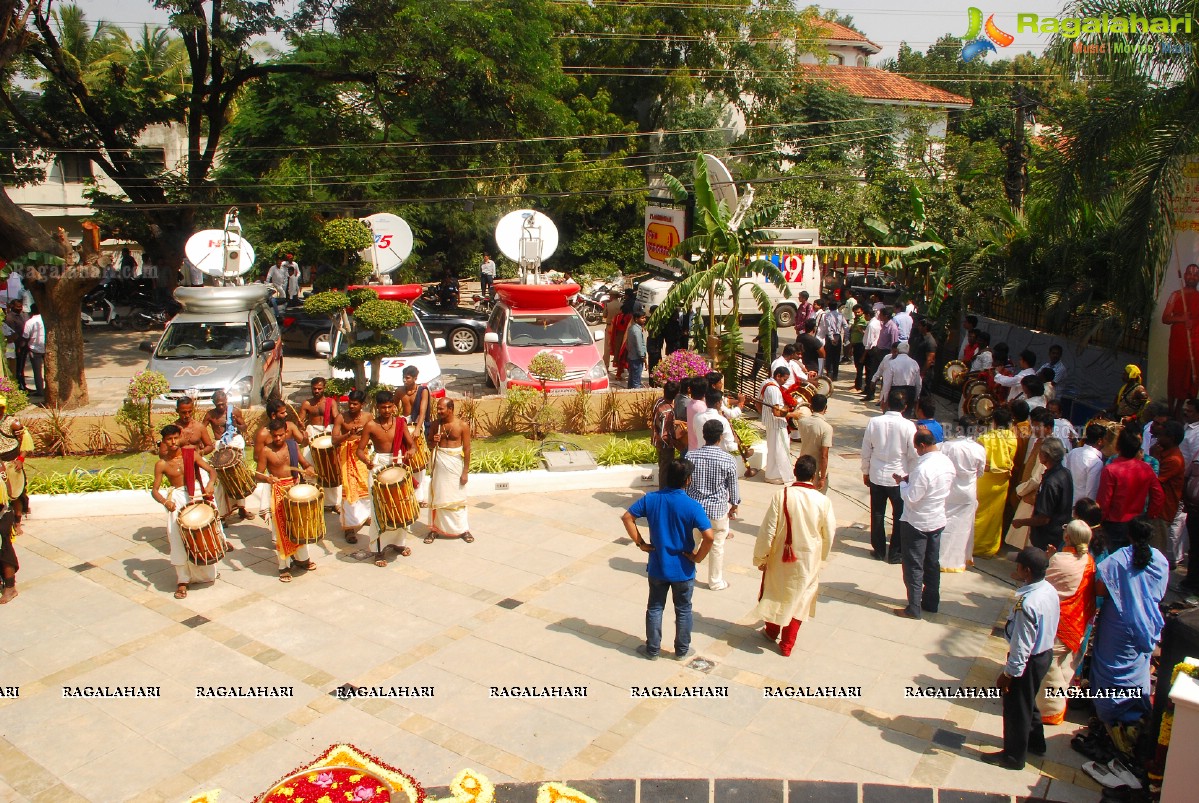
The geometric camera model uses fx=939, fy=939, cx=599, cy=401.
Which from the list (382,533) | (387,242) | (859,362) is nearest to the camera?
(382,533)

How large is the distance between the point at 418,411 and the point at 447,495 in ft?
4.37

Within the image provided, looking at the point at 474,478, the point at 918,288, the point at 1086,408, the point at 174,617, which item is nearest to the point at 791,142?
the point at 918,288

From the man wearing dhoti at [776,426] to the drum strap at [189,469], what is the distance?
21.2 ft

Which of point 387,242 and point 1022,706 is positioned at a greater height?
point 387,242

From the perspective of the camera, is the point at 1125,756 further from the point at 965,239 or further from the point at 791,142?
the point at 791,142

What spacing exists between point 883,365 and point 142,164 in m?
19.1

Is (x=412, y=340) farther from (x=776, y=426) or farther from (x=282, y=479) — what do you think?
(x=776, y=426)

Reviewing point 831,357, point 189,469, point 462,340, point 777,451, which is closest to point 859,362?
point 831,357

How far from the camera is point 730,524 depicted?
34.2ft

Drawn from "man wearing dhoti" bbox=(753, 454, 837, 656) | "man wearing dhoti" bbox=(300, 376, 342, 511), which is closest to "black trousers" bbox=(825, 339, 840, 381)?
"man wearing dhoti" bbox=(300, 376, 342, 511)

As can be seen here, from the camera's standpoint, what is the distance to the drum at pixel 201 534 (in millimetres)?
8384

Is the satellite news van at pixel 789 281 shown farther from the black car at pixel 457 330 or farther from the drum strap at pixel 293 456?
the drum strap at pixel 293 456

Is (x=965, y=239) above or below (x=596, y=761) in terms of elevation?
above

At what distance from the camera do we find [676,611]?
7312 mm
